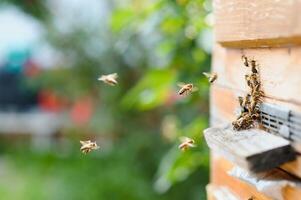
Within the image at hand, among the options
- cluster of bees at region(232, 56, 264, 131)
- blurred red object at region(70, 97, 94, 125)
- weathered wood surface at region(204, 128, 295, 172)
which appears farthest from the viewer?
blurred red object at region(70, 97, 94, 125)

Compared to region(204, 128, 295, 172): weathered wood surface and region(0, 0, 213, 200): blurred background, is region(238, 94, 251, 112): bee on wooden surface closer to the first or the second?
region(204, 128, 295, 172): weathered wood surface

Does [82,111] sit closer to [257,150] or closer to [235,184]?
[235,184]

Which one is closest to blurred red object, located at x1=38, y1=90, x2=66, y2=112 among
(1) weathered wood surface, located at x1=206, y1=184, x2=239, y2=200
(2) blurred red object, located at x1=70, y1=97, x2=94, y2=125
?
(2) blurred red object, located at x1=70, y1=97, x2=94, y2=125

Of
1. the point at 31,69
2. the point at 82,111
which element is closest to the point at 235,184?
the point at 82,111

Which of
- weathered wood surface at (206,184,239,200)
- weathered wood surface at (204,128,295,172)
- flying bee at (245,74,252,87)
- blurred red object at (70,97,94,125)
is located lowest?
blurred red object at (70,97,94,125)

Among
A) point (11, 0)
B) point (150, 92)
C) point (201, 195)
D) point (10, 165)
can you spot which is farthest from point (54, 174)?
point (150, 92)

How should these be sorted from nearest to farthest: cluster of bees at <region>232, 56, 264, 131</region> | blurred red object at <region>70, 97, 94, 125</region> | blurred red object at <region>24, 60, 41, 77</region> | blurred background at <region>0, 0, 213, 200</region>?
1. cluster of bees at <region>232, 56, 264, 131</region>
2. blurred background at <region>0, 0, 213, 200</region>
3. blurred red object at <region>70, 97, 94, 125</region>
4. blurred red object at <region>24, 60, 41, 77</region>

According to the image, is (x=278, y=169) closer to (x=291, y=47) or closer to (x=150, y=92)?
(x=291, y=47)

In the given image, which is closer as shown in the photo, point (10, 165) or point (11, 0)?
point (11, 0)
